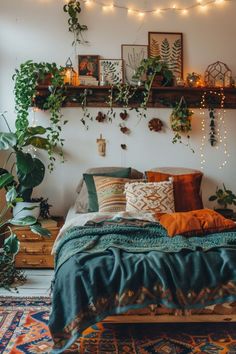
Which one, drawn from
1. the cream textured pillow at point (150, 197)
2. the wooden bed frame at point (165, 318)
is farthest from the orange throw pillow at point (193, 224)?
the wooden bed frame at point (165, 318)

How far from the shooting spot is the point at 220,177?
443 cm

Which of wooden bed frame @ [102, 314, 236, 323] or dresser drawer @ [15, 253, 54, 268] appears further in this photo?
dresser drawer @ [15, 253, 54, 268]

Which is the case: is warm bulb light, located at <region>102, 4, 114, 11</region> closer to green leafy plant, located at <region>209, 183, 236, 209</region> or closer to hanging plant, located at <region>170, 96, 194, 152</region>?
hanging plant, located at <region>170, 96, 194, 152</region>

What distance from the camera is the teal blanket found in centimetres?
218

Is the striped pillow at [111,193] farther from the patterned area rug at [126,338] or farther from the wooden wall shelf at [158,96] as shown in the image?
the patterned area rug at [126,338]

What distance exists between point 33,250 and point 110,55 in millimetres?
2153

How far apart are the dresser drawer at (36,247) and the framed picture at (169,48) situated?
2.21m

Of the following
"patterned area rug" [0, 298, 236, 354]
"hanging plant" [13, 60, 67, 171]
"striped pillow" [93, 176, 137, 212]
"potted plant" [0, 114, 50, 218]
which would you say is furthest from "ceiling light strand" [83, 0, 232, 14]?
"patterned area rug" [0, 298, 236, 354]

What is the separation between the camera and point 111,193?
3.72 meters

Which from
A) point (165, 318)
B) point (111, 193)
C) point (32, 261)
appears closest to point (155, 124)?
point (111, 193)

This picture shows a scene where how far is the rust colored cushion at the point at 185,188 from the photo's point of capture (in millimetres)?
3787

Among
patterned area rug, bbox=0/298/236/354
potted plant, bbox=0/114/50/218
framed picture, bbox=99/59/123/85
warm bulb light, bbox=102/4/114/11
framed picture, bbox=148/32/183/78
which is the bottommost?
patterned area rug, bbox=0/298/236/354

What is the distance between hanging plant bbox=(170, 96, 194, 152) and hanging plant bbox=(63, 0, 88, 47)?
1.20m

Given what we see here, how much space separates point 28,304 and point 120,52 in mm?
2682
